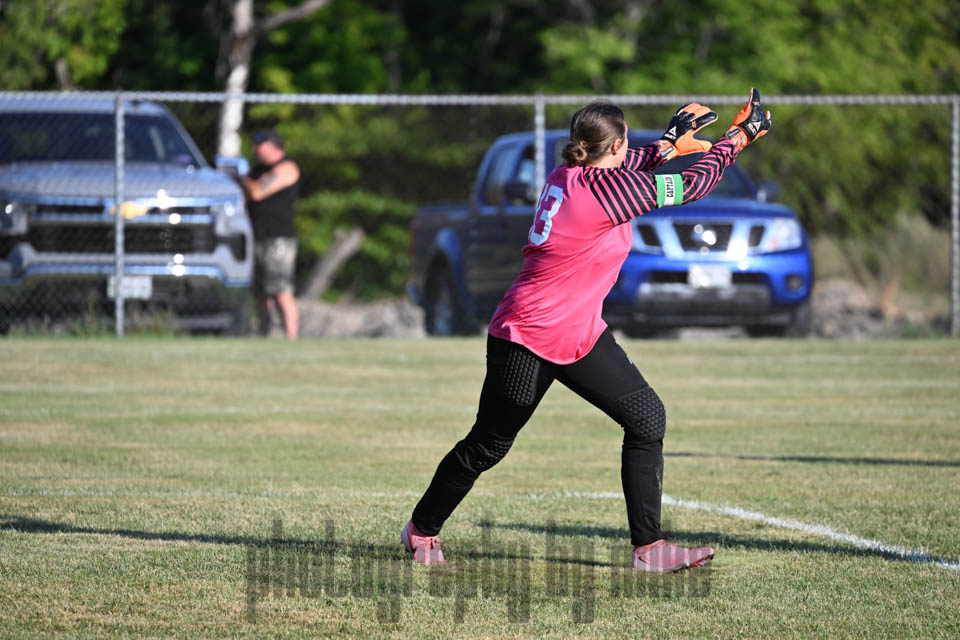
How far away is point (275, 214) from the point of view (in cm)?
1591

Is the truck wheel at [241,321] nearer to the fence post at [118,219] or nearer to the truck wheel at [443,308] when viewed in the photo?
the fence post at [118,219]

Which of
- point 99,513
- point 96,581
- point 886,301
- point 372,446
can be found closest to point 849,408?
point 372,446

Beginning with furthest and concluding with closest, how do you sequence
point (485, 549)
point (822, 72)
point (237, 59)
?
point (822, 72)
point (237, 59)
point (485, 549)

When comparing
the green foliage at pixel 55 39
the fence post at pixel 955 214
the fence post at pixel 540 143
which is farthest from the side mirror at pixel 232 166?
the green foliage at pixel 55 39

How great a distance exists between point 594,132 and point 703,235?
9722 millimetres

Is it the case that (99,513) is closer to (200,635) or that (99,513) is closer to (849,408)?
(200,635)

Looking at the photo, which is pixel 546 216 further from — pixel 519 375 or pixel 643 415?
pixel 643 415

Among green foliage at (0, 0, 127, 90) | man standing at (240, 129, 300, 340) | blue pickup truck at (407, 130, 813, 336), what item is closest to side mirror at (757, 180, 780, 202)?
blue pickup truck at (407, 130, 813, 336)

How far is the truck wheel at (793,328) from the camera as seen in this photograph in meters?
Answer: 16.2

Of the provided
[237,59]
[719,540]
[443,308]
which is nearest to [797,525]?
[719,540]

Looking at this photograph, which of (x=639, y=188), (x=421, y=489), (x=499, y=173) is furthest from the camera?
(x=499, y=173)

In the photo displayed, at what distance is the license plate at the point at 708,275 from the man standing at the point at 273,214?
384 cm

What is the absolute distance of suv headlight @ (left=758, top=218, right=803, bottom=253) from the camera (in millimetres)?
15719

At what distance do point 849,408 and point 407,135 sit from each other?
15459 mm
